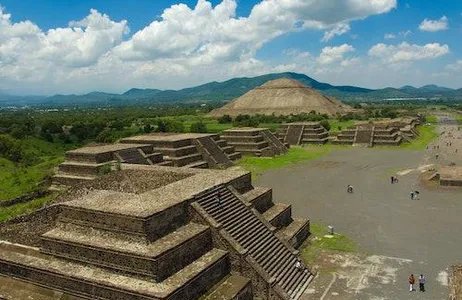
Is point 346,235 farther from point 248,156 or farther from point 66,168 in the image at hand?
point 248,156

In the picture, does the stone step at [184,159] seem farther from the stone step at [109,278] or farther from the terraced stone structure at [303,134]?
the terraced stone structure at [303,134]

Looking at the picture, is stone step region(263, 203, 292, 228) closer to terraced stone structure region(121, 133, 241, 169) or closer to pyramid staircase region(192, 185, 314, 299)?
pyramid staircase region(192, 185, 314, 299)

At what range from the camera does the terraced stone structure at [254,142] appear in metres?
49.8

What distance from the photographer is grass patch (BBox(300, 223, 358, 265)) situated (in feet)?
60.9

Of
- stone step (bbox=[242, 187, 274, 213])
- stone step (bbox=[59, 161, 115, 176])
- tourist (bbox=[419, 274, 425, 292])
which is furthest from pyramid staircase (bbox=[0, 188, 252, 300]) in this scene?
stone step (bbox=[59, 161, 115, 176])

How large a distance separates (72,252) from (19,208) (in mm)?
8787

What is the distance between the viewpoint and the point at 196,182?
18.4 m

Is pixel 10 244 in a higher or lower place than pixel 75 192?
lower

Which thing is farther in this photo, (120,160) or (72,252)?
(120,160)

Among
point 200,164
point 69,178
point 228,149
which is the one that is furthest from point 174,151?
point 228,149

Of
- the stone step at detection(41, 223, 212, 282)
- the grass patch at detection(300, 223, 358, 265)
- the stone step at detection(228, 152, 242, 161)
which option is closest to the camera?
the stone step at detection(41, 223, 212, 282)

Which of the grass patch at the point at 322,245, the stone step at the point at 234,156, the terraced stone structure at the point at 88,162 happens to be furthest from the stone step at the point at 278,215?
the stone step at the point at 234,156

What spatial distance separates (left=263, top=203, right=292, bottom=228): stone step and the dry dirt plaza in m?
2.95

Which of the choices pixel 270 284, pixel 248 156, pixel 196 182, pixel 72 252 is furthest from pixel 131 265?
pixel 248 156
